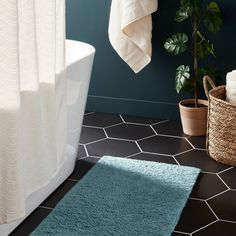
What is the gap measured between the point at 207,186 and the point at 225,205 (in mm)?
206

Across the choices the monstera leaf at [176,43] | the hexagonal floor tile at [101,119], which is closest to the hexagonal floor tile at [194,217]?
the monstera leaf at [176,43]

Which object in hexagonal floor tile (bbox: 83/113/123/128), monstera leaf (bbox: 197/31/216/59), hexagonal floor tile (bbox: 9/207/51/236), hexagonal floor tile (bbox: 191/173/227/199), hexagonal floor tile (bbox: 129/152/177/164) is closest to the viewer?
hexagonal floor tile (bbox: 9/207/51/236)

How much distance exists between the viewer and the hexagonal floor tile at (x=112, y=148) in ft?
9.62

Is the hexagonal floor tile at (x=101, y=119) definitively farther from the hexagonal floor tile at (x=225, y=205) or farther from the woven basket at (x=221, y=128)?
the hexagonal floor tile at (x=225, y=205)

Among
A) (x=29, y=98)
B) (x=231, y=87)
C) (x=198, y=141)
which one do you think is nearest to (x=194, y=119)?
(x=198, y=141)

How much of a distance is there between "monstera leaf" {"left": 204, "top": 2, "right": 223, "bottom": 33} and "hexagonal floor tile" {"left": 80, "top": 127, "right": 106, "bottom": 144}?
913 mm

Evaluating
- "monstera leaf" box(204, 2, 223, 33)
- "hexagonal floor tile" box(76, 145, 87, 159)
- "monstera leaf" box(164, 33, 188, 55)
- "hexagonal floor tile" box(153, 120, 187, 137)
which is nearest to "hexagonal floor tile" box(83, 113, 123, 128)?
"hexagonal floor tile" box(153, 120, 187, 137)

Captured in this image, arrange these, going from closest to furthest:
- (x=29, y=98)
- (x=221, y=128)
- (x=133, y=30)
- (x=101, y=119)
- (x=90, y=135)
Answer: (x=29, y=98)
(x=221, y=128)
(x=133, y=30)
(x=90, y=135)
(x=101, y=119)

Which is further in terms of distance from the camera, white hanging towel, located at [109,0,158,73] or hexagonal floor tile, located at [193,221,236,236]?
white hanging towel, located at [109,0,158,73]

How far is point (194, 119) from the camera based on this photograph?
10.4 feet

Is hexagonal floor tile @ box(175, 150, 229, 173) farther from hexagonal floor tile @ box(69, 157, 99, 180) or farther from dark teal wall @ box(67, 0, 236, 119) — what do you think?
dark teal wall @ box(67, 0, 236, 119)

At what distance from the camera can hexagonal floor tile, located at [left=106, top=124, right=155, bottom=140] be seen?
320 centimetres

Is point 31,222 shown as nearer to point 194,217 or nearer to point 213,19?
point 194,217

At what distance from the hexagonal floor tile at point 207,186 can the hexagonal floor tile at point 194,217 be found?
79 millimetres
